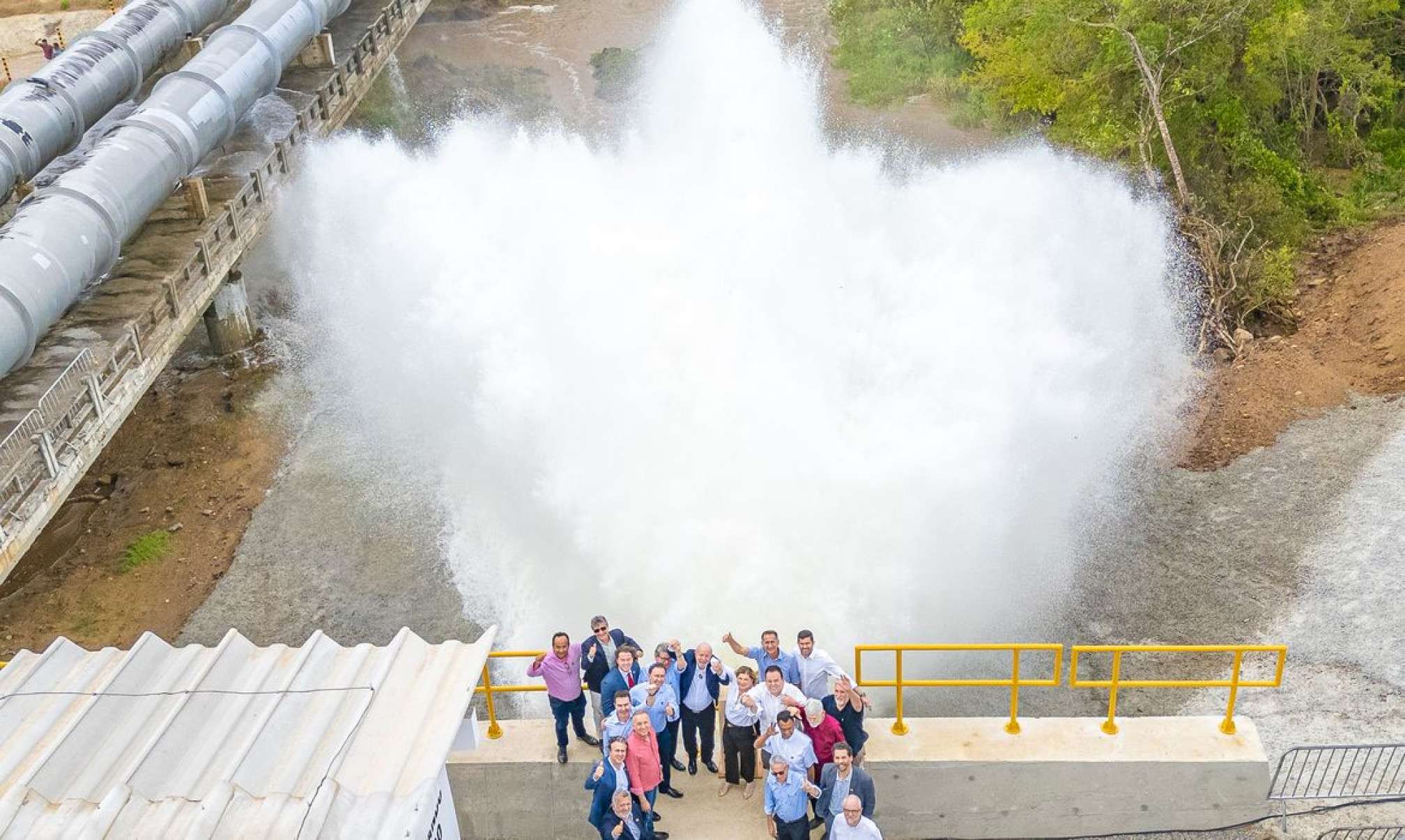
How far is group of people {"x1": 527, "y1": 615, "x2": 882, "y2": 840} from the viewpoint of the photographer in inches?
426

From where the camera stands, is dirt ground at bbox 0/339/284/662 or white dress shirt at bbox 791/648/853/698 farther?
dirt ground at bbox 0/339/284/662

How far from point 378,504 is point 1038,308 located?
11.2 metres

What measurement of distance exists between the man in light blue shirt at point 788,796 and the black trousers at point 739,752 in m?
0.84

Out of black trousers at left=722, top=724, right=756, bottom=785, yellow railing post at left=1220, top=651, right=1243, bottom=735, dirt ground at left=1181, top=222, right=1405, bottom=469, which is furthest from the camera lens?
dirt ground at left=1181, top=222, right=1405, bottom=469

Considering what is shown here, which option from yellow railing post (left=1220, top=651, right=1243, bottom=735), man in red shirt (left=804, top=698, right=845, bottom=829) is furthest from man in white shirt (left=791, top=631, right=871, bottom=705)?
yellow railing post (left=1220, top=651, right=1243, bottom=735)

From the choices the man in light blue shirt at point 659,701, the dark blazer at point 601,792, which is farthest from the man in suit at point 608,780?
the man in light blue shirt at point 659,701

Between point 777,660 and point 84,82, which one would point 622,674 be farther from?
point 84,82

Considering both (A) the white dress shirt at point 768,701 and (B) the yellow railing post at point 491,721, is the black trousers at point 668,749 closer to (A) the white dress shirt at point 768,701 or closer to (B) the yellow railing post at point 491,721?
(A) the white dress shirt at point 768,701

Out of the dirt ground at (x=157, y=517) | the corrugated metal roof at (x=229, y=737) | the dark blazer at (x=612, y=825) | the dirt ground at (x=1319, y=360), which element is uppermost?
the corrugated metal roof at (x=229, y=737)

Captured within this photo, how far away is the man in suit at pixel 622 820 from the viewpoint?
10.5m

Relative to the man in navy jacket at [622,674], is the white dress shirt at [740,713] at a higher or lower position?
lower

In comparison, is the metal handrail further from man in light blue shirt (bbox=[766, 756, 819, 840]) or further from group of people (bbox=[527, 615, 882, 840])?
man in light blue shirt (bbox=[766, 756, 819, 840])

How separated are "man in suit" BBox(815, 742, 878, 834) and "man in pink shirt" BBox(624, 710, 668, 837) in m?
1.46

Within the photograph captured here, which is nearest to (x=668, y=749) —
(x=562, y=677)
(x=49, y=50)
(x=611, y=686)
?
(x=611, y=686)
